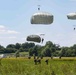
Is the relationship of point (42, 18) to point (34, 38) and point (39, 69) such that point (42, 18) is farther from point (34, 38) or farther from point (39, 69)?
point (34, 38)

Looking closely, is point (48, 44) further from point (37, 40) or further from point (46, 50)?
point (37, 40)

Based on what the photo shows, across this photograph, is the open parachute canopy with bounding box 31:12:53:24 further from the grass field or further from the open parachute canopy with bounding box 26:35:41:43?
the open parachute canopy with bounding box 26:35:41:43

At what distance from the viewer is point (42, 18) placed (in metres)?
29.7

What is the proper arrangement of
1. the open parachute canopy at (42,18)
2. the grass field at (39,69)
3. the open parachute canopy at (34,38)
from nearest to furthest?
the grass field at (39,69) < the open parachute canopy at (42,18) < the open parachute canopy at (34,38)

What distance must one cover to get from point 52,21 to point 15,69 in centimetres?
1015

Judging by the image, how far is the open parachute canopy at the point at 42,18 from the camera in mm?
29734

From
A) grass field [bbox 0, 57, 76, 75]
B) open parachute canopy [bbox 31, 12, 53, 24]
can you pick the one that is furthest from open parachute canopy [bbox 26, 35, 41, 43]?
grass field [bbox 0, 57, 76, 75]

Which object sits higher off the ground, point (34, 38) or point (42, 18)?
point (42, 18)

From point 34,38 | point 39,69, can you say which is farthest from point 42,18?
point 34,38

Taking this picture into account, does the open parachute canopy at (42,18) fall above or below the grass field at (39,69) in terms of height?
above

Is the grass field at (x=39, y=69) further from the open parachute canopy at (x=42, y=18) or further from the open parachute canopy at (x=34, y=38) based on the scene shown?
the open parachute canopy at (x=34, y=38)

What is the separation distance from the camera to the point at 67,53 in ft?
385

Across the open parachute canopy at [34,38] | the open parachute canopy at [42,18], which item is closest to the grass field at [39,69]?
the open parachute canopy at [42,18]

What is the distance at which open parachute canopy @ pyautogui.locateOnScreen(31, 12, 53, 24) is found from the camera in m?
29.7
